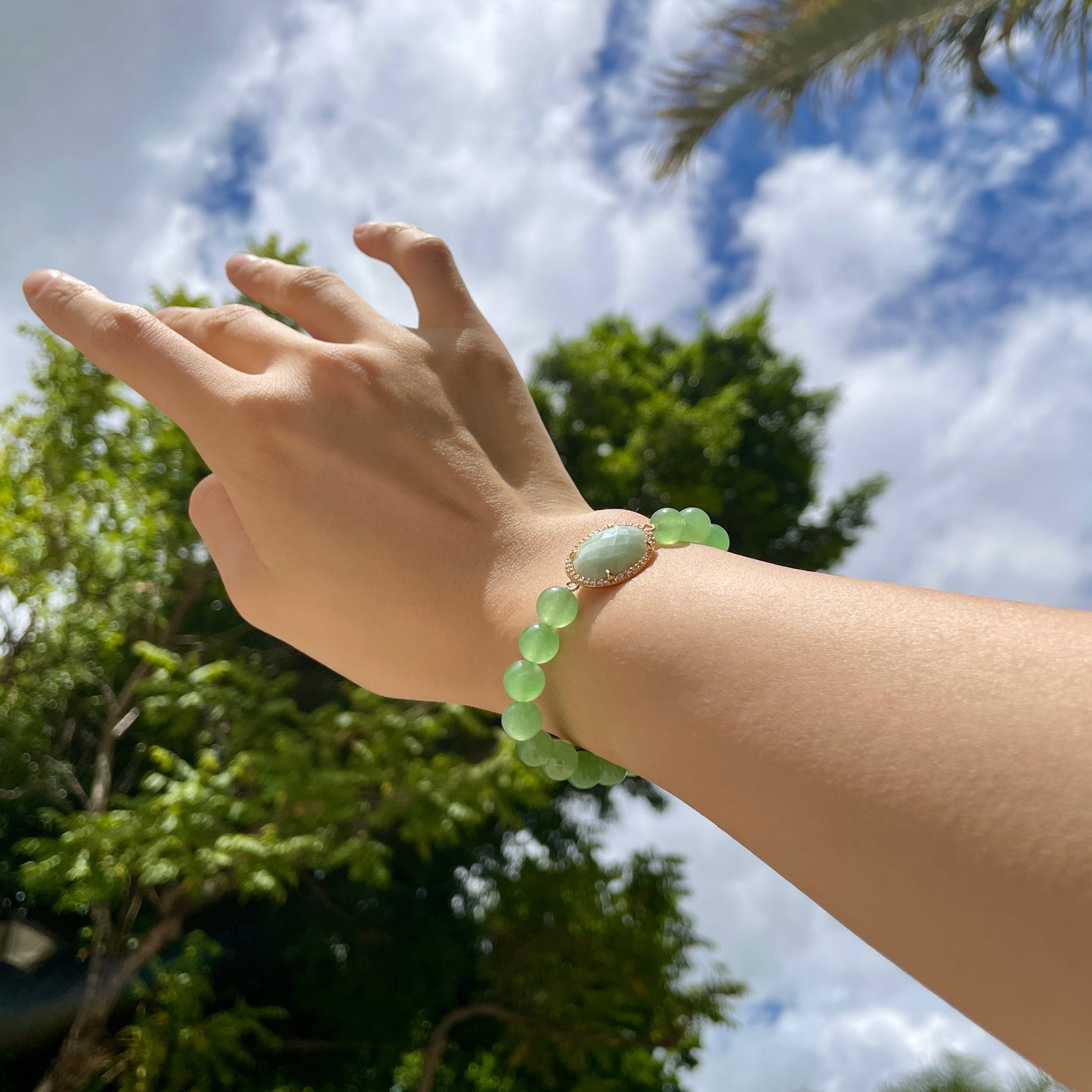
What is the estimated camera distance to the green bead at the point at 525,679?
38.9 inches

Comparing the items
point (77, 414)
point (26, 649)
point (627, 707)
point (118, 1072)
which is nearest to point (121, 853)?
point (118, 1072)

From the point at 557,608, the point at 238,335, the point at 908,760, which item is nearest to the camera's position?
the point at 908,760

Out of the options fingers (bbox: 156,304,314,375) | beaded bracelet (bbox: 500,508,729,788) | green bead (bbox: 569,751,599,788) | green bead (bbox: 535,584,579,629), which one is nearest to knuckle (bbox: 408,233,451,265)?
fingers (bbox: 156,304,314,375)

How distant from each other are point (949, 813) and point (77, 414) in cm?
968

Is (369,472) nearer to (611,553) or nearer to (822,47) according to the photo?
(611,553)

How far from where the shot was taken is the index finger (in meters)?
1.44

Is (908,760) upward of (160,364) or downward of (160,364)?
downward

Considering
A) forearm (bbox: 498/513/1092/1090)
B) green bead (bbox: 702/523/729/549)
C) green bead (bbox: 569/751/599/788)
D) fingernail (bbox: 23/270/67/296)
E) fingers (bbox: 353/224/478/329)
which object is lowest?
forearm (bbox: 498/513/1092/1090)

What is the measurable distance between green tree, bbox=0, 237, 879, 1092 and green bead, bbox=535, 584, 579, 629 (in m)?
5.34

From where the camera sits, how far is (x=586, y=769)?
110 centimetres

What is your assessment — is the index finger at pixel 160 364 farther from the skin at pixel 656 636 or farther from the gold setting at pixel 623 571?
the gold setting at pixel 623 571

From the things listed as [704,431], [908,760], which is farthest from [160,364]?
[704,431]

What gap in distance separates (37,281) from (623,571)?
1.49 m

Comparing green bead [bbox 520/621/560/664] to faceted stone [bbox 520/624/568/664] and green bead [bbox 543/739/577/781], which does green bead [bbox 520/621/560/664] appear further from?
green bead [bbox 543/739/577/781]
